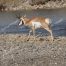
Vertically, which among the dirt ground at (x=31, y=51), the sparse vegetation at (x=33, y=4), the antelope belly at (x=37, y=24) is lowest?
the dirt ground at (x=31, y=51)

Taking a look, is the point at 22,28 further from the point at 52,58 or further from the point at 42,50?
the point at 52,58

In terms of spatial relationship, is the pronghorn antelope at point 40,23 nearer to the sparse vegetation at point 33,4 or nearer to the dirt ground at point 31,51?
the dirt ground at point 31,51

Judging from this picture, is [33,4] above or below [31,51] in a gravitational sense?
above

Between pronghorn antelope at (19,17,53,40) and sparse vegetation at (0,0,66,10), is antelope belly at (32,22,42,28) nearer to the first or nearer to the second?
pronghorn antelope at (19,17,53,40)

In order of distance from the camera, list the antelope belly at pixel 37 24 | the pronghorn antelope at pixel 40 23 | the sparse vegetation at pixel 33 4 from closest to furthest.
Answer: the pronghorn antelope at pixel 40 23, the antelope belly at pixel 37 24, the sparse vegetation at pixel 33 4

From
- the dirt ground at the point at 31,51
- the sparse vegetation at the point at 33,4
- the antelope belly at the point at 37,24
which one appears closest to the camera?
the dirt ground at the point at 31,51

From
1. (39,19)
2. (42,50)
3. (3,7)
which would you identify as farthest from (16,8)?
(42,50)

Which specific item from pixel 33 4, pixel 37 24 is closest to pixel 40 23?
pixel 37 24

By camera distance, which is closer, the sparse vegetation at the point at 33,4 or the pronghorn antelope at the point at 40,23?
the pronghorn antelope at the point at 40,23

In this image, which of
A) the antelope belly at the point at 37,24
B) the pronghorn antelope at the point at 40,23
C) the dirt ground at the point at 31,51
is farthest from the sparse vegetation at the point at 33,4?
the dirt ground at the point at 31,51

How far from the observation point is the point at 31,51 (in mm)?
14141

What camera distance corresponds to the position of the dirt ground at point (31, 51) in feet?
40.0

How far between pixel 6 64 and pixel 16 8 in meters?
33.8

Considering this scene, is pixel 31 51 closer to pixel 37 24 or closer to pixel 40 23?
pixel 40 23
